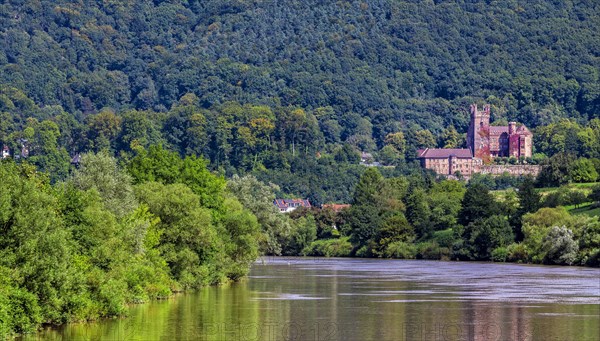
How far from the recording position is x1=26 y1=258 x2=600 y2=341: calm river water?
4731 centimetres

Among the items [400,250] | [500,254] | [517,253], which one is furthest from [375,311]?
[400,250]

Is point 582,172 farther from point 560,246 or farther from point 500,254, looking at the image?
point 560,246

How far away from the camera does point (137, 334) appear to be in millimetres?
46219

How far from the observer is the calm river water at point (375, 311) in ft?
155

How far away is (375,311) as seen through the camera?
188 feet

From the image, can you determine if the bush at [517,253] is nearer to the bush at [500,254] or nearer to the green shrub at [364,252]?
the bush at [500,254]

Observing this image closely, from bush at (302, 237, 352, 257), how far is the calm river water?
48.1 m

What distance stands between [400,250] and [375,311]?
224 feet

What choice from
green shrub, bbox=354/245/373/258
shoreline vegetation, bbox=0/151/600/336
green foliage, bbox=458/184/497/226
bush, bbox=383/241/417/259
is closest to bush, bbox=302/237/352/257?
shoreline vegetation, bbox=0/151/600/336

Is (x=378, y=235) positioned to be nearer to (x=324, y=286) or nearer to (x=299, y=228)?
(x=299, y=228)

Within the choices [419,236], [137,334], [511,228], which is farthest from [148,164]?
[419,236]

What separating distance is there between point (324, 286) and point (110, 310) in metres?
27.0

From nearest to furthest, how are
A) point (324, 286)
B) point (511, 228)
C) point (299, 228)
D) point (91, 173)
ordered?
point (91, 173), point (324, 286), point (511, 228), point (299, 228)

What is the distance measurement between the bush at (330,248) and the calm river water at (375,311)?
158ft
